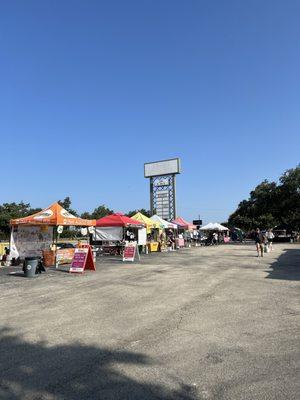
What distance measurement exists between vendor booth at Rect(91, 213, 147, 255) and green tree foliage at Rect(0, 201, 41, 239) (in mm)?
41068

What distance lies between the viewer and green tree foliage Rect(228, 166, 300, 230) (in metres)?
59.9

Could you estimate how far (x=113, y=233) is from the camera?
1284 inches

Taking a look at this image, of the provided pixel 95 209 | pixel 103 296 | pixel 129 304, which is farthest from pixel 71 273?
pixel 95 209

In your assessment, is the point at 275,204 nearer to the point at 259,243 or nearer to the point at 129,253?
the point at 259,243

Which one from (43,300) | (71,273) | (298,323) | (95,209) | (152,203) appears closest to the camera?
(298,323)

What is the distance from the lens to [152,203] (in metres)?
79.4

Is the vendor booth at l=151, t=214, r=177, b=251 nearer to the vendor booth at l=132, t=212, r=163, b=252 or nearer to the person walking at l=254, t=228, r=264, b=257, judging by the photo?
the vendor booth at l=132, t=212, r=163, b=252

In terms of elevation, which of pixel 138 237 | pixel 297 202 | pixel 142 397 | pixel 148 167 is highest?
pixel 148 167

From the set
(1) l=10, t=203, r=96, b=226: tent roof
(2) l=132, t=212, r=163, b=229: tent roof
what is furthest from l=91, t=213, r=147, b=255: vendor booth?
(1) l=10, t=203, r=96, b=226: tent roof

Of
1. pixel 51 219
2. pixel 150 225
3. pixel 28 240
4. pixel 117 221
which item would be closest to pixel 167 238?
pixel 150 225

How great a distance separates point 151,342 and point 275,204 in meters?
58.3

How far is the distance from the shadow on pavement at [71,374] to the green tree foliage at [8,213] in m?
66.2

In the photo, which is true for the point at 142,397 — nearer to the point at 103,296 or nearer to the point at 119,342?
the point at 119,342

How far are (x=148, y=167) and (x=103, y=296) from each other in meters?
71.6
